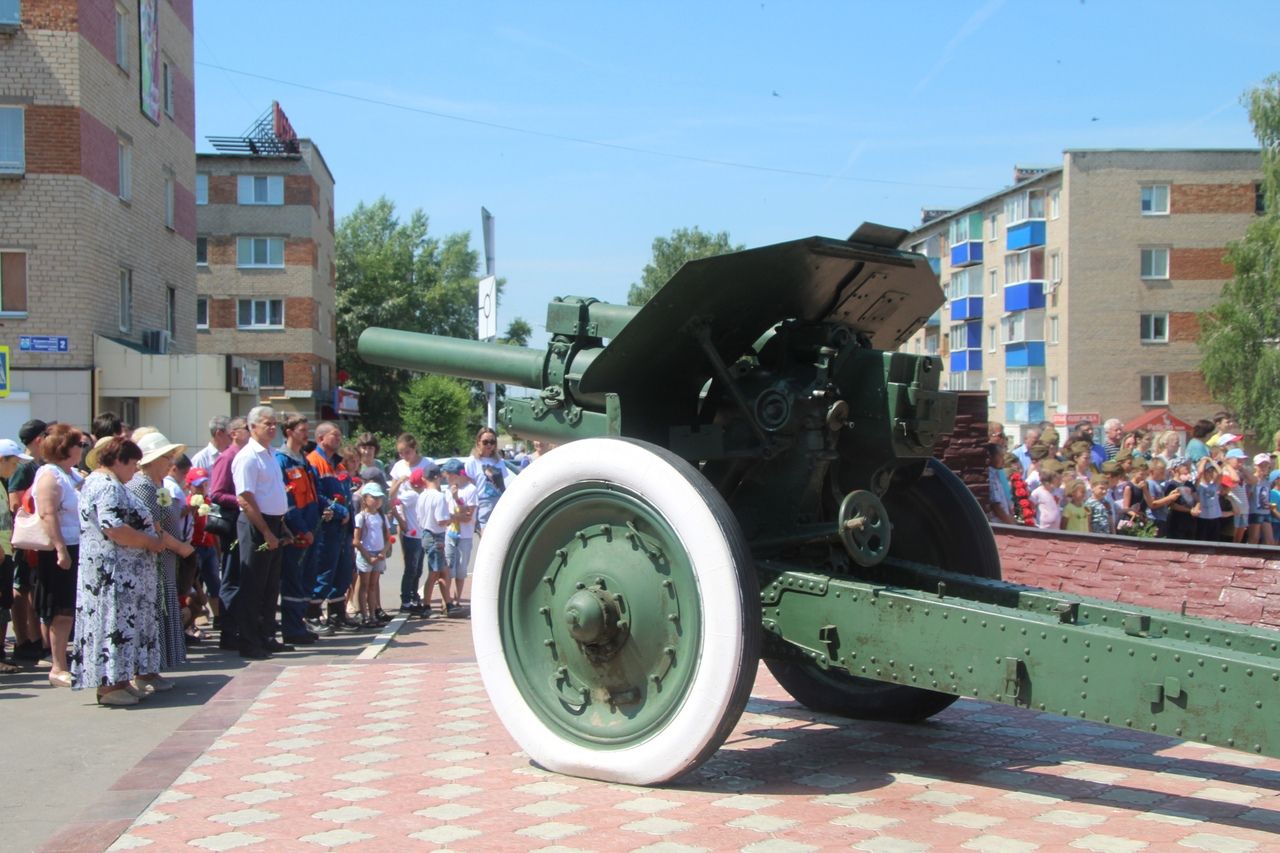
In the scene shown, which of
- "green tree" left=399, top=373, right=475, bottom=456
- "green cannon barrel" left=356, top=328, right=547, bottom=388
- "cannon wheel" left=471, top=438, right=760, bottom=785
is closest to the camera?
"cannon wheel" left=471, top=438, right=760, bottom=785

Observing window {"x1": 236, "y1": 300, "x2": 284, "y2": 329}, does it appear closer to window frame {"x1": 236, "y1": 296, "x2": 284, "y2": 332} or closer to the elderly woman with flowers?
window frame {"x1": 236, "y1": 296, "x2": 284, "y2": 332}

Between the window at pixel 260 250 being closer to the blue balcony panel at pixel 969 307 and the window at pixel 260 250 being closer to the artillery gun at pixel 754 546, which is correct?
the blue balcony panel at pixel 969 307

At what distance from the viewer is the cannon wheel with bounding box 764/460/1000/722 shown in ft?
21.7

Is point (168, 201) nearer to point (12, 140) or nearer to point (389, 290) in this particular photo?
point (12, 140)

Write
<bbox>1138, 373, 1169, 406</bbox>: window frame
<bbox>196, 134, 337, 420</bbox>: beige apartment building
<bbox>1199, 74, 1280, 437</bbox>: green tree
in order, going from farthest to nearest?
1. <bbox>1138, 373, 1169, 406</bbox>: window frame
2. <bbox>196, 134, 337, 420</bbox>: beige apartment building
3. <bbox>1199, 74, 1280, 437</bbox>: green tree

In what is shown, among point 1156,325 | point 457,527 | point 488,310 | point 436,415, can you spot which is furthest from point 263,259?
point 457,527

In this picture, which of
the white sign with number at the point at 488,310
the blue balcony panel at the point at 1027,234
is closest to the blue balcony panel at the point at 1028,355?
the blue balcony panel at the point at 1027,234

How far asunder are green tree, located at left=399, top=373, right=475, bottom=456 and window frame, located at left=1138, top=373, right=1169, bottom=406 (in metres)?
27.5

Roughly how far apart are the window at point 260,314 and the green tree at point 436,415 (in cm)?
618

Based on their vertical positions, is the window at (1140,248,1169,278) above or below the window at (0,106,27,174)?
above

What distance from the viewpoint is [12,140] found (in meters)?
24.3

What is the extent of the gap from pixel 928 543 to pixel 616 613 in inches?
78.1

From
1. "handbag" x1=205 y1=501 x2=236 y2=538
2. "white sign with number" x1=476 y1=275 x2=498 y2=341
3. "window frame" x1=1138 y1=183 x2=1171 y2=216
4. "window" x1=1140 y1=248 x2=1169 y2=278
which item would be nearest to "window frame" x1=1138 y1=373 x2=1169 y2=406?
"window" x1=1140 y1=248 x2=1169 y2=278

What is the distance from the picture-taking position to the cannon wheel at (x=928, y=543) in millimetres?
6602
